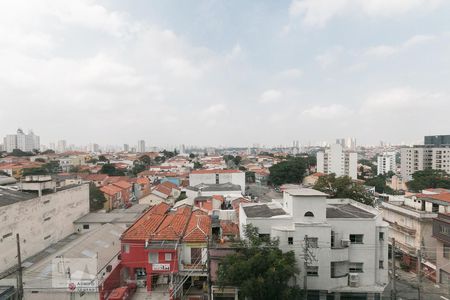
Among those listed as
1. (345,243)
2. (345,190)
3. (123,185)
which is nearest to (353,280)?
(345,243)

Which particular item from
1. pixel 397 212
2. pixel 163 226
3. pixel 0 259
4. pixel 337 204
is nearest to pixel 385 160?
pixel 397 212

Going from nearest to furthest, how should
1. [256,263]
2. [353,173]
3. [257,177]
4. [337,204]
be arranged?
1. [256,263]
2. [337,204]
3. [257,177]
4. [353,173]

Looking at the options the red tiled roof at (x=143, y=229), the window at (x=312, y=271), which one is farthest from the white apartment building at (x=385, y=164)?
the red tiled roof at (x=143, y=229)

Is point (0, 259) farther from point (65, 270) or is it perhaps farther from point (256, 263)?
point (256, 263)

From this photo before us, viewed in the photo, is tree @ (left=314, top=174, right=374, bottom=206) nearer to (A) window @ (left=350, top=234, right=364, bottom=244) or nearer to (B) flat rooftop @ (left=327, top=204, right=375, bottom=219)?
(B) flat rooftop @ (left=327, top=204, right=375, bottom=219)

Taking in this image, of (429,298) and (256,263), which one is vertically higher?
(256,263)

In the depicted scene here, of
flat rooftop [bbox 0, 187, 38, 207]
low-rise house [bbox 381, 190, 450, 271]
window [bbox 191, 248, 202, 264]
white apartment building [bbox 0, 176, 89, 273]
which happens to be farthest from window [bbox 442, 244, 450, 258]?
flat rooftop [bbox 0, 187, 38, 207]
